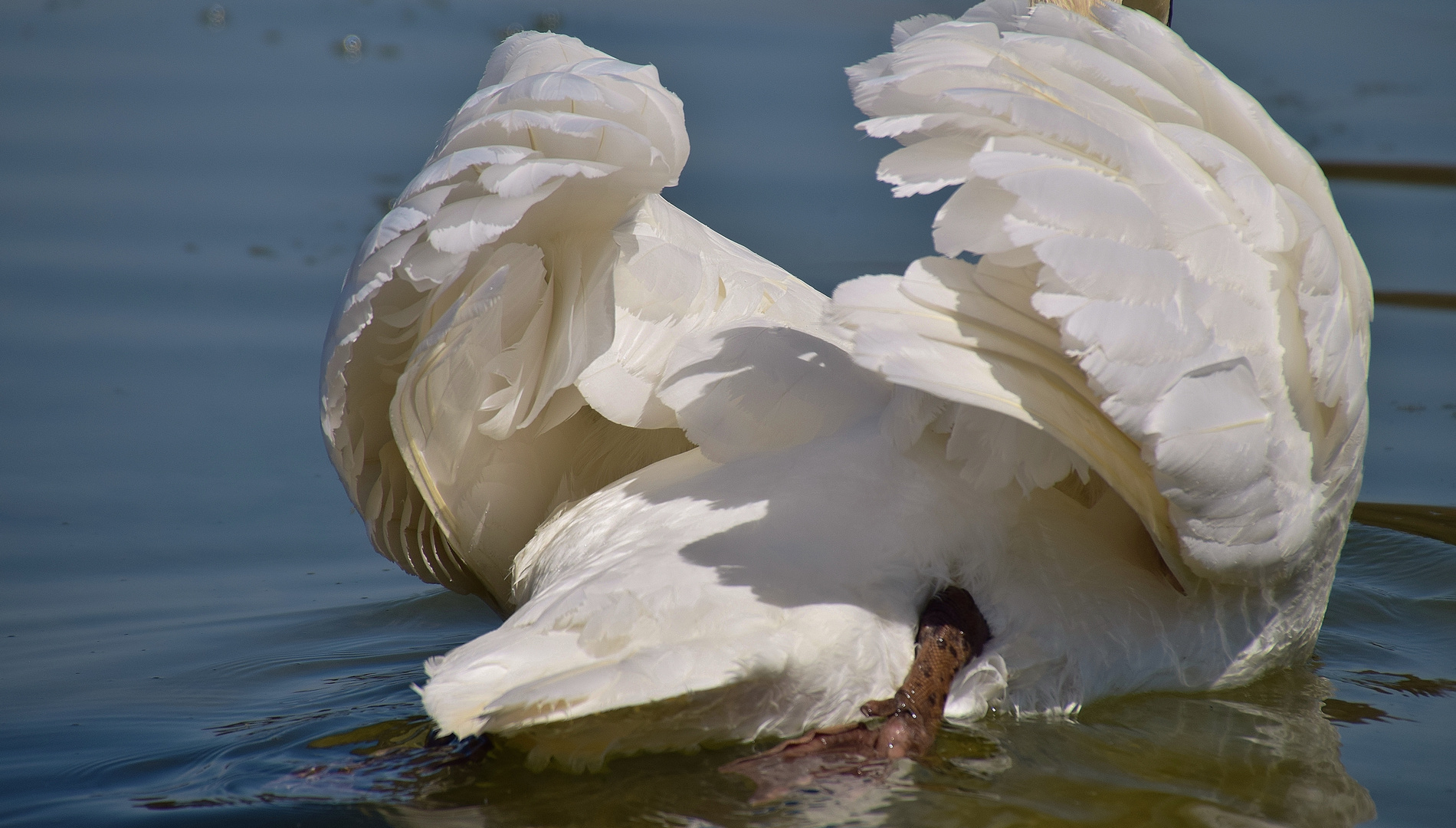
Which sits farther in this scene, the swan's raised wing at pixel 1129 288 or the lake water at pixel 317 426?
the lake water at pixel 317 426

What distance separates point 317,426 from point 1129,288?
357 cm

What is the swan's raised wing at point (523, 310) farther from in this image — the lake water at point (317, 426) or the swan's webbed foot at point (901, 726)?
the swan's webbed foot at point (901, 726)

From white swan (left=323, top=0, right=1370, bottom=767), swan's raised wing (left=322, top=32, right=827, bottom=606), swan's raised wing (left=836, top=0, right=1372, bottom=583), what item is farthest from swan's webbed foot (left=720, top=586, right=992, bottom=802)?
swan's raised wing (left=322, top=32, right=827, bottom=606)

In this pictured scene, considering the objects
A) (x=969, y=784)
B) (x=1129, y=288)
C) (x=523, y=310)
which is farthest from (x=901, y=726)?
(x=523, y=310)

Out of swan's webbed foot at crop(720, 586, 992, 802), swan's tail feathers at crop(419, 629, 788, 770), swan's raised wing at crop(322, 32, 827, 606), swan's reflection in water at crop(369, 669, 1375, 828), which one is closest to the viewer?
swan's tail feathers at crop(419, 629, 788, 770)

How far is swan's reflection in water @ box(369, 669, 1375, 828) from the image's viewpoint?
2.41 meters

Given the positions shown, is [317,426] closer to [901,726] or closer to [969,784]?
[901,726]

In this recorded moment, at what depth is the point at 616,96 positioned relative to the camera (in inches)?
105

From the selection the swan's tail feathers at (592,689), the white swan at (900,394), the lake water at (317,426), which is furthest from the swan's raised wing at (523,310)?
the swan's tail feathers at (592,689)

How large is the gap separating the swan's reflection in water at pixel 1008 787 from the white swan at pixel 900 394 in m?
0.07

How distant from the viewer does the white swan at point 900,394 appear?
2.28 meters

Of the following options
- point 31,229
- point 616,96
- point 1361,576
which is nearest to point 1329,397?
point 616,96

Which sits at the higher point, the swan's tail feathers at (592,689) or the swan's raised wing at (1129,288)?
the swan's raised wing at (1129,288)

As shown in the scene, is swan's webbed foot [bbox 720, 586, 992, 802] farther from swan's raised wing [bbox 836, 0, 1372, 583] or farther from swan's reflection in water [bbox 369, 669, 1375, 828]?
swan's raised wing [bbox 836, 0, 1372, 583]
